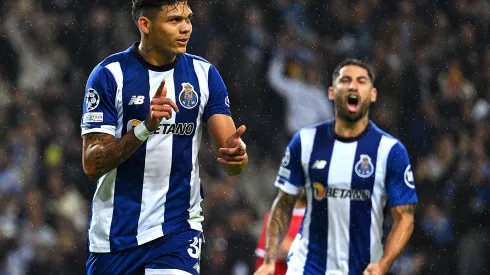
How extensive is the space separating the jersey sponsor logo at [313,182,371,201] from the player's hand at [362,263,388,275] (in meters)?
0.48

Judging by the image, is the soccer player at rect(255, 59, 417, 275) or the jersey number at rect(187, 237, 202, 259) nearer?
the jersey number at rect(187, 237, 202, 259)

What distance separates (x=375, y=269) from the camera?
5.80m

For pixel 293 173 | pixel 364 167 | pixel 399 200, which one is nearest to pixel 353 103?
pixel 364 167

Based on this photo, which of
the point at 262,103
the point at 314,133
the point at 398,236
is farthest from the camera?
the point at 262,103

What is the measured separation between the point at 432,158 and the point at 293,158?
3.83 metres

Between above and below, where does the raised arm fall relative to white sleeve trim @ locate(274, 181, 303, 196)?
below

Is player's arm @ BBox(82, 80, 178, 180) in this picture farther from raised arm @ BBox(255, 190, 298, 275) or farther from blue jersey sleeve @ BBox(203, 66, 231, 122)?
raised arm @ BBox(255, 190, 298, 275)

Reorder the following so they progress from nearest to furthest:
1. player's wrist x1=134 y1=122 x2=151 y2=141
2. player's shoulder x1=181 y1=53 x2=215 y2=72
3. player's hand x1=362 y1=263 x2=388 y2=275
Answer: player's wrist x1=134 y1=122 x2=151 y2=141 < player's shoulder x1=181 y1=53 x2=215 y2=72 < player's hand x1=362 y1=263 x2=388 y2=275

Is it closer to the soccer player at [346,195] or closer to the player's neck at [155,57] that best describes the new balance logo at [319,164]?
the soccer player at [346,195]

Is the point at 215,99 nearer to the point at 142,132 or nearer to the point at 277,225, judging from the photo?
the point at 142,132

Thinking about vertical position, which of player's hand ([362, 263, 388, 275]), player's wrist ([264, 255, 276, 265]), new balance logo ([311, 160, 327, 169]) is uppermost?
new balance logo ([311, 160, 327, 169])

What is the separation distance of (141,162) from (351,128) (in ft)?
6.74

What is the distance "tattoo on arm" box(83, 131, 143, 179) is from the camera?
4.40 m

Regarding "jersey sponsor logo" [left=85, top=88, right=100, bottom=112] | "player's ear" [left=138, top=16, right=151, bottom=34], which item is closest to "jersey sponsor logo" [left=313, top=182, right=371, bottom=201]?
"player's ear" [left=138, top=16, right=151, bottom=34]
